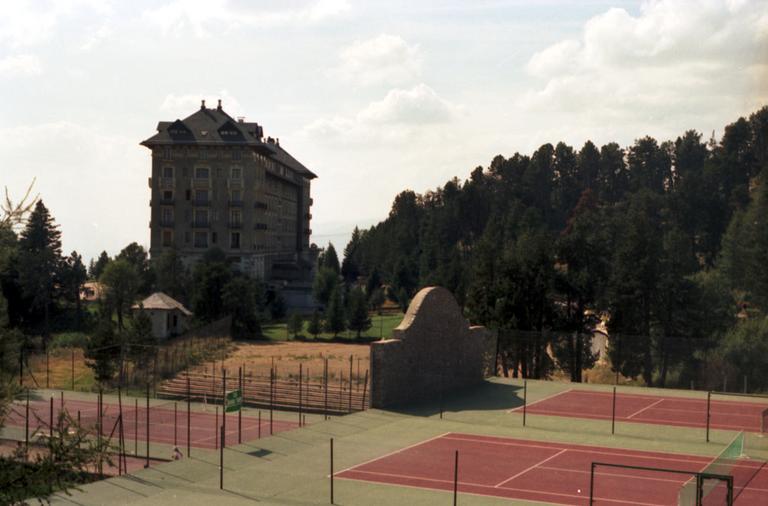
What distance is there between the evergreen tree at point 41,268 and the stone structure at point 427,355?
161 feet

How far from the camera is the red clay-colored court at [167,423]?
36469 millimetres

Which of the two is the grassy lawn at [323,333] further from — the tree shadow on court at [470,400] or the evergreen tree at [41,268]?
the tree shadow on court at [470,400]

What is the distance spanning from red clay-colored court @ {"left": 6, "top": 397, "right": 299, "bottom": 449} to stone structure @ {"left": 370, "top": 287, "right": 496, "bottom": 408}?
14.2 feet

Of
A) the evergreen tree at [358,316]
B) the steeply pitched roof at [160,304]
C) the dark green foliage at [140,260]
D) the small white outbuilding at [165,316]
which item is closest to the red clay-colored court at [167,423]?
the small white outbuilding at [165,316]

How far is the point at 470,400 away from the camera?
4294 cm

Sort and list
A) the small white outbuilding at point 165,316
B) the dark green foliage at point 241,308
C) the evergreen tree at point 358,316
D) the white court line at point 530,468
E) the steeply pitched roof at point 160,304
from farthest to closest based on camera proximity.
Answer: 1. the evergreen tree at point 358,316
2. the dark green foliage at point 241,308
3. the steeply pitched roof at point 160,304
4. the small white outbuilding at point 165,316
5. the white court line at point 530,468

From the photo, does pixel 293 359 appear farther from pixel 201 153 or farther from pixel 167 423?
pixel 201 153

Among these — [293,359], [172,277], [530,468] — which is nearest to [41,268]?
[172,277]

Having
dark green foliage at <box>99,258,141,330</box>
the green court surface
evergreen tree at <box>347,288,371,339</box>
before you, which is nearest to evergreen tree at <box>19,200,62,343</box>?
dark green foliage at <box>99,258,141,330</box>

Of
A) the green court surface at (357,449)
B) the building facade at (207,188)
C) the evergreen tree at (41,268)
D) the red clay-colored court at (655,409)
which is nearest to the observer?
the green court surface at (357,449)

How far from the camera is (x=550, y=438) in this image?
114 feet

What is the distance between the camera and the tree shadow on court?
40138 mm

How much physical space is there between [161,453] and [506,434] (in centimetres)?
1221

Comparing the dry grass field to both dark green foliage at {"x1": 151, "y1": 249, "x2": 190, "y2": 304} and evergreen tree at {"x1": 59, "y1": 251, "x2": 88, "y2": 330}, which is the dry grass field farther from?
evergreen tree at {"x1": 59, "y1": 251, "x2": 88, "y2": 330}
